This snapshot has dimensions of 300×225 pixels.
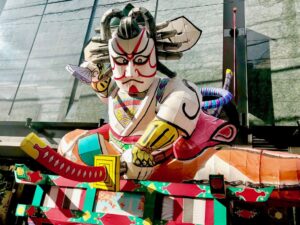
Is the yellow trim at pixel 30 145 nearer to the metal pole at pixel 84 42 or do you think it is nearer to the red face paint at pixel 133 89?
the red face paint at pixel 133 89

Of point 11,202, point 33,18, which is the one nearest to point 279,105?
point 11,202

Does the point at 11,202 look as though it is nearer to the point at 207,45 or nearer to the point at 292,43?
the point at 207,45

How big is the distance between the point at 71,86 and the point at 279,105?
3.80 metres

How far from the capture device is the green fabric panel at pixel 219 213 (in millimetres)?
2283

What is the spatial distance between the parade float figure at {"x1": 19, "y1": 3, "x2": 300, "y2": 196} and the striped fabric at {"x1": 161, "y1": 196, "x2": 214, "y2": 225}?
0.45 metres

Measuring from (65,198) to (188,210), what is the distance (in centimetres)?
107

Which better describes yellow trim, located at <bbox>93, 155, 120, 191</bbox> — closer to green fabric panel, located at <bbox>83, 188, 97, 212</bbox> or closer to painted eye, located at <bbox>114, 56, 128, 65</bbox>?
green fabric panel, located at <bbox>83, 188, 97, 212</bbox>

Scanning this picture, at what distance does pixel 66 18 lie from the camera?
762 centimetres

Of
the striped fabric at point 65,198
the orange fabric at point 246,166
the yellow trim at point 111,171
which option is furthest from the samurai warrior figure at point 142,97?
the striped fabric at point 65,198

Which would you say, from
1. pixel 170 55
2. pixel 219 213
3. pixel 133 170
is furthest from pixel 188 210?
pixel 170 55

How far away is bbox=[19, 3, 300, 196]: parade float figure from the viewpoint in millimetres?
2826

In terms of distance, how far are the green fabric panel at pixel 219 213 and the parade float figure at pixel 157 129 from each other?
53cm

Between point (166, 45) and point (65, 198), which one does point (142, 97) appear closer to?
point (166, 45)

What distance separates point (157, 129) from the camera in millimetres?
2838
